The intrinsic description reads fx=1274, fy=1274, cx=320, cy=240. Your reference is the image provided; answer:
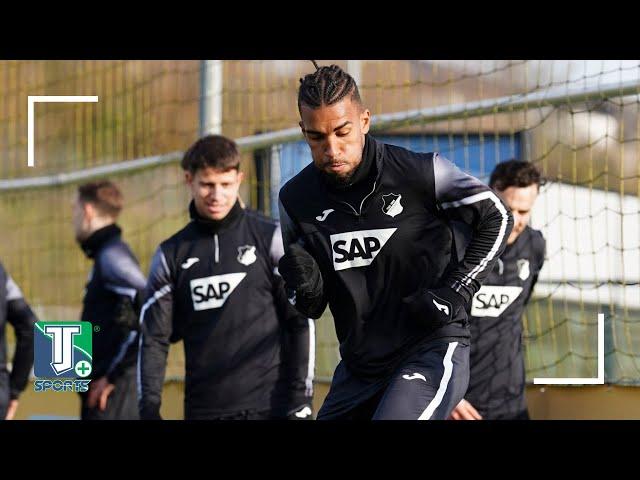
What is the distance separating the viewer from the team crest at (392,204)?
452cm

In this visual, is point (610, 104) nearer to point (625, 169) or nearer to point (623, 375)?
point (625, 169)

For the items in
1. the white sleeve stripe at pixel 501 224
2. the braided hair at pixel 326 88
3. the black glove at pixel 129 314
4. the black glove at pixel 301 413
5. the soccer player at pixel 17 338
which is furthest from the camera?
the black glove at pixel 129 314

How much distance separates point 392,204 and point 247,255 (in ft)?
4.99

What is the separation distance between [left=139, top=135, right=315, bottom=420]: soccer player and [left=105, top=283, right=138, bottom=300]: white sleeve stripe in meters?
1.14

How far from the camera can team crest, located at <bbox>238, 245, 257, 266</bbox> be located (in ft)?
19.4

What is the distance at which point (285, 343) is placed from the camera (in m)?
5.80

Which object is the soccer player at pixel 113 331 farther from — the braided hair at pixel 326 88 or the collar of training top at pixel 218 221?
the braided hair at pixel 326 88

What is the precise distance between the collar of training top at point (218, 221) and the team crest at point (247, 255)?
0.48 feet

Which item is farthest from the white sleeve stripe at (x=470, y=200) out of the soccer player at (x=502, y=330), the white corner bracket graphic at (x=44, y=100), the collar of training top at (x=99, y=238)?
the collar of training top at (x=99, y=238)

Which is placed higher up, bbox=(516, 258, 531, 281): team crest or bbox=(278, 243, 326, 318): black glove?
bbox=(278, 243, 326, 318): black glove

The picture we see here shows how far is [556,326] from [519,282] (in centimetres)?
67

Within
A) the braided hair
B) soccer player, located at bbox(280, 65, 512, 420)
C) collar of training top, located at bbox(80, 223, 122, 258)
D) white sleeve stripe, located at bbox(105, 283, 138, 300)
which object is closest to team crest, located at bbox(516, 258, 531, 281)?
soccer player, located at bbox(280, 65, 512, 420)

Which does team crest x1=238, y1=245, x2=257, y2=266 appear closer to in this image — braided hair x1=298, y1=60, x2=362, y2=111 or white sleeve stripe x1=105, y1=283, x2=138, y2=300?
white sleeve stripe x1=105, y1=283, x2=138, y2=300
